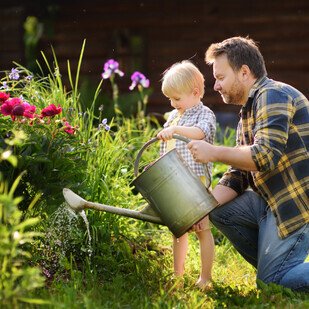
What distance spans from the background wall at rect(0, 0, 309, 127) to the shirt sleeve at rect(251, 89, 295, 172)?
6.48m

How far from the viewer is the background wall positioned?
1072cm

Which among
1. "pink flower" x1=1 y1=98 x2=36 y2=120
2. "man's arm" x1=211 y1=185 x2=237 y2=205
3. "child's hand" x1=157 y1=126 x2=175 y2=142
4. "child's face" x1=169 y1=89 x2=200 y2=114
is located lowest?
"man's arm" x1=211 y1=185 x2=237 y2=205

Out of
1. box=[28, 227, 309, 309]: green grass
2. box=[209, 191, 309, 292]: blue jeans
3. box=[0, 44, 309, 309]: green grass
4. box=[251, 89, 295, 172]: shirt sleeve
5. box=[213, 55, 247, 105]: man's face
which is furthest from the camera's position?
box=[213, 55, 247, 105]: man's face

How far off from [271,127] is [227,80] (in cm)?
39

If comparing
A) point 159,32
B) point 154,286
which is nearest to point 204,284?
point 154,286

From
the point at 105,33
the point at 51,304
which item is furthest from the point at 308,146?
the point at 105,33

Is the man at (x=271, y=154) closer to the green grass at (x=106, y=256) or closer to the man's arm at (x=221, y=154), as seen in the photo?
the man's arm at (x=221, y=154)

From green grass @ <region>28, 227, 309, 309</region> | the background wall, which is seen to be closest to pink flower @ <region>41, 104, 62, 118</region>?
green grass @ <region>28, 227, 309, 309</region>

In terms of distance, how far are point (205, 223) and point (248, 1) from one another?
748 centimetres

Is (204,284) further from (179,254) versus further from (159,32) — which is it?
(159,32)

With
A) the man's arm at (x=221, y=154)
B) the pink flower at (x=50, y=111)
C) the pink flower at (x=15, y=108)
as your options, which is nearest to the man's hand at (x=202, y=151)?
the man's arm at (x=221, y=154)

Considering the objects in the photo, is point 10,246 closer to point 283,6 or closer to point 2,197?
point 2,197

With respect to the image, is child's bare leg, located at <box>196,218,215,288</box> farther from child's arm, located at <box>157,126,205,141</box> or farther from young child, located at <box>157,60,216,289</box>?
child's arm, located at <box>157,126,205,141</box>

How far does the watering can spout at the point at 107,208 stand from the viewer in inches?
142
